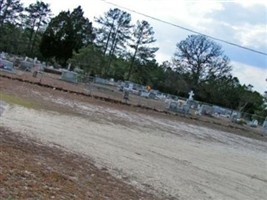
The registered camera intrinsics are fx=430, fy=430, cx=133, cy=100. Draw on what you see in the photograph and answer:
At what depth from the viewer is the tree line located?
83.9 metres

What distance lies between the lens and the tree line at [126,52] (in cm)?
8394

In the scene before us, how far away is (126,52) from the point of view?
8538cm

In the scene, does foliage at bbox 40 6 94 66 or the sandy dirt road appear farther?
foliage at bbox 40 6 94 66

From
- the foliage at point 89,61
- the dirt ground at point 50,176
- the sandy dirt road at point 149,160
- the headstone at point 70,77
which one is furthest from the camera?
the foliage at point 89,61

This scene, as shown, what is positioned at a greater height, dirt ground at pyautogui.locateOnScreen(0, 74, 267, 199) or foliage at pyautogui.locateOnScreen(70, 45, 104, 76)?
foliage at pyautogui.locateOnScreen(70, 45, 104, 76)

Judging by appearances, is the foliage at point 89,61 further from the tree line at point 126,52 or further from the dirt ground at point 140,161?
the dirt ground at point 140,161

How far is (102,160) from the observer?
9891 mm

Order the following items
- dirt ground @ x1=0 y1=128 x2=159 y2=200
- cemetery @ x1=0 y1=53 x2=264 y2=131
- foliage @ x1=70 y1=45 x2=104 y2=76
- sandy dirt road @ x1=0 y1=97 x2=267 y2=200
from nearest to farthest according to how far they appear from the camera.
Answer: dirt ground @ x1=0 y1=128 x2=159 y2=200 → sandy dirt road @ x1=0 y1=97 x2=267 y2=200 → cemetery @ x1=0 y1=53 x2=264 y2=131 → foliage @ x1=70 y1=45 x2=104 y2=76

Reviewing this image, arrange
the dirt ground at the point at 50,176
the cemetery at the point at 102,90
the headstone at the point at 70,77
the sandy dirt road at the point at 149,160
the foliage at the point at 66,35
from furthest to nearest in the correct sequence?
the foliage at the point at 66,35
the headstone at the point at 70,77
the cemetery at the point at 102,90
the sandy dirt road at the point at 149,160
the dirt ground at the point at 50,176

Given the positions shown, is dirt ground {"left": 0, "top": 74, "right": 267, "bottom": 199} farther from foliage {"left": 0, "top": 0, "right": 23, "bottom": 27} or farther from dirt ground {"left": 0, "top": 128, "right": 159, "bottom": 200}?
foliage {"left": 0, "top": 0, "right": 23, "bottom": 27}

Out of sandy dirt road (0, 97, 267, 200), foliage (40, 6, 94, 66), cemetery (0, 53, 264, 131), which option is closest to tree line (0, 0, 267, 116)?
foliage (40, 6, 94, 66)

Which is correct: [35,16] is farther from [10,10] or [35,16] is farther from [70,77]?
[70,77]

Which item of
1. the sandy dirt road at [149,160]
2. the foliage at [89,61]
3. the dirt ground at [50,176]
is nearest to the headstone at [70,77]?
the foliage at [89,61]

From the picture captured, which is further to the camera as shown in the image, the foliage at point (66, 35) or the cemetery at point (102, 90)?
the foliage at point (66, 35)
